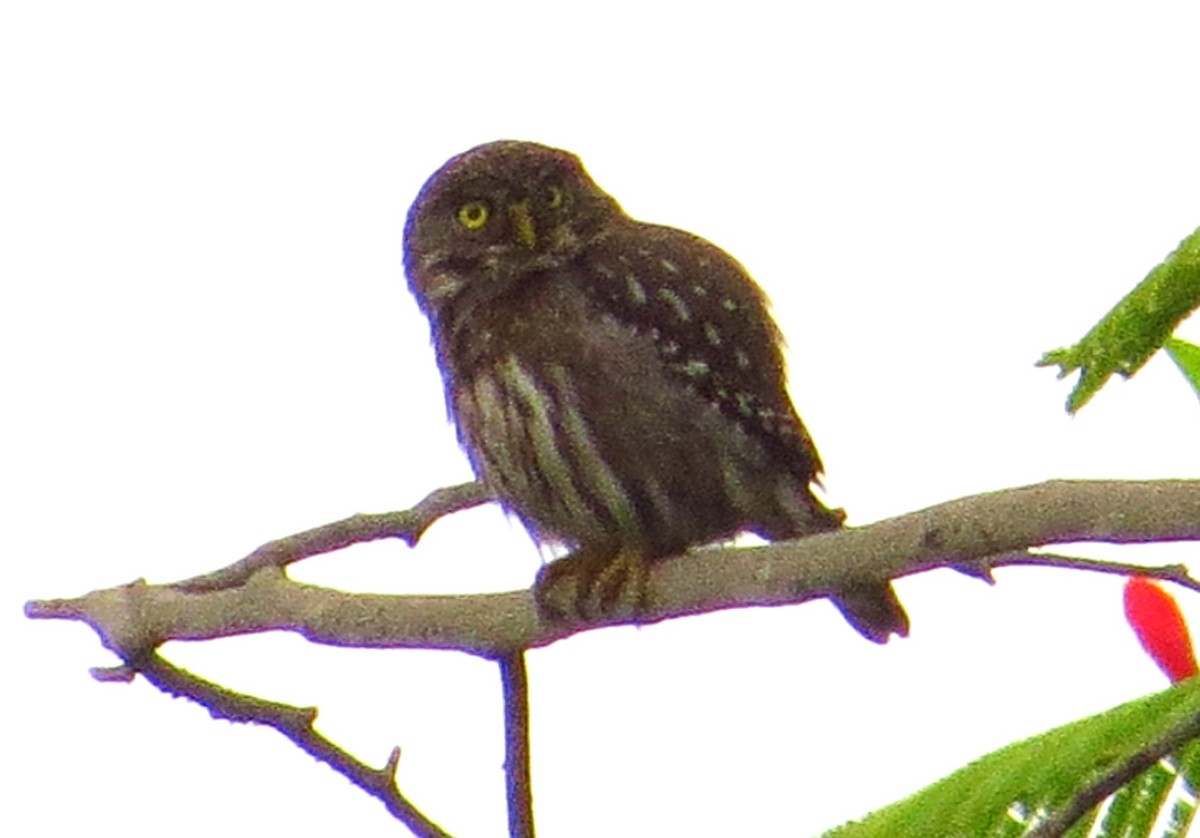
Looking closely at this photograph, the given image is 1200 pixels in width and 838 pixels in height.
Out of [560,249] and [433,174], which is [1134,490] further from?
[433,174]

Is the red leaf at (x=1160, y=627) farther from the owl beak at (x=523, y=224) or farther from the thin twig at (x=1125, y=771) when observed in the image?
the owl beak at (x=523, y=224)

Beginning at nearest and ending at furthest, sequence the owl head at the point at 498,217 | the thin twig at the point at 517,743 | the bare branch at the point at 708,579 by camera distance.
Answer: the bare branch at the point at 708,579, the thin twig at the point at 517,743, the owl head at the point at 498,217

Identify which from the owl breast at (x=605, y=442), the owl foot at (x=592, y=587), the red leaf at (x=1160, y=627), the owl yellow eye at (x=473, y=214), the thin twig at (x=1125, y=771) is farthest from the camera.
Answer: the owl yellow eye at (x=473, y=214)

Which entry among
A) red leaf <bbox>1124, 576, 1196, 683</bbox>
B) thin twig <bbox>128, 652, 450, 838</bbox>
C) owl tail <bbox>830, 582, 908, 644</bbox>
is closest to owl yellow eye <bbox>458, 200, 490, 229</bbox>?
owl tail <bbox>830, 582, 908, 644</bbox>

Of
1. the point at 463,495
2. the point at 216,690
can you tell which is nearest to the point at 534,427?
the point at 463,495

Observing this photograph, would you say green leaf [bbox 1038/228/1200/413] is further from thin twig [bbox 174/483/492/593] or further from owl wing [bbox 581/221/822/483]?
owl wing [bbox 581/221/822/483]

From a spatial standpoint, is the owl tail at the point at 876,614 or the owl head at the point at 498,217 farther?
the owl head at the point at 498,217

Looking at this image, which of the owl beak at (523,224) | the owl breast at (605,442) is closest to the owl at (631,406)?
the owl breast at (605,442)
